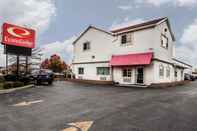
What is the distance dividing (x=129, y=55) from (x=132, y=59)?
1056 mm

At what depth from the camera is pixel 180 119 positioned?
22.5 feet

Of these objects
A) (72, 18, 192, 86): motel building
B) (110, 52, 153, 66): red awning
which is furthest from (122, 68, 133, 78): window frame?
(110, 52, 153, 66): red awning

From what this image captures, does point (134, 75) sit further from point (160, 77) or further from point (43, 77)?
point (43, 77)

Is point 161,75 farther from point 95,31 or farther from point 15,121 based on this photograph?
Answer: point 15,121

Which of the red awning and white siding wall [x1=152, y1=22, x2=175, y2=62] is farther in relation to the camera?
white siding wall [x1=152, y1=22, x2=175, y2=62]

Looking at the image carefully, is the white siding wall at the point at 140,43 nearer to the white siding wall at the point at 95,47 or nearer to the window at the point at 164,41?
the white siding wall at the point at 95,47

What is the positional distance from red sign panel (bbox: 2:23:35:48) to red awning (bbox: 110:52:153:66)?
10256 millimetres

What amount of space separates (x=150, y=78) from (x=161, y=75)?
2.59 meters

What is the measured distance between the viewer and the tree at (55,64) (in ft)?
212

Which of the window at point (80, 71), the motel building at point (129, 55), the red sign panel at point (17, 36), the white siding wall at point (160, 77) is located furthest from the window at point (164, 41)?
the red sign panel at point (17, 36)

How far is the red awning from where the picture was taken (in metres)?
21.4

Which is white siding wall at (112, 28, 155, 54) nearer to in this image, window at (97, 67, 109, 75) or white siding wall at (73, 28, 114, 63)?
white siding wall at (73, 28, 114, 63)

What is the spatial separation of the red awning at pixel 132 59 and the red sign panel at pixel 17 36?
33.6 ft

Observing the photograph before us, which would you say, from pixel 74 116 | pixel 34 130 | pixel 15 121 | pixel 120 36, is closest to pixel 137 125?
pixel 74 116
